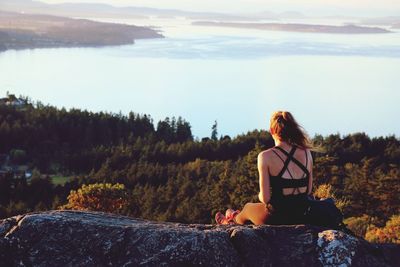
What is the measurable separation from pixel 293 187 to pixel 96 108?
13528cm

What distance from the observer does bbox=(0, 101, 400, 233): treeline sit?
31328mm

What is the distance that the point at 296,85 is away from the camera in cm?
17262

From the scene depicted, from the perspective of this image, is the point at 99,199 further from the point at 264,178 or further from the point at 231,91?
the point at 231,91

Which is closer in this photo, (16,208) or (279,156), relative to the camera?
(279,156)

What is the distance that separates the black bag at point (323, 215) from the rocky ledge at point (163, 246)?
46 cm

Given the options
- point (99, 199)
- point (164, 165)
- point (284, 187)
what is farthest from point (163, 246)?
point (164, 165)

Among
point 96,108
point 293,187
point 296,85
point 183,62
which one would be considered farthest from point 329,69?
point 293,187

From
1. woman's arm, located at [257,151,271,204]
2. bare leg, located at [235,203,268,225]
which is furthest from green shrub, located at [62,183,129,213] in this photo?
woman's arm, located at [257,151,271,204]

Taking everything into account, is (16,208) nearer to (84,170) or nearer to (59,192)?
(59,192)

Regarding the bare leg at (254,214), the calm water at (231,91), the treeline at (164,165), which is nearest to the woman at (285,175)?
the bare leg at (254,214)

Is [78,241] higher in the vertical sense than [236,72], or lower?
higher

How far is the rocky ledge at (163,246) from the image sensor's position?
4371 mm

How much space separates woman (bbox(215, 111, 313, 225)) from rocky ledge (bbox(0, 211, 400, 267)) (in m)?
0.56

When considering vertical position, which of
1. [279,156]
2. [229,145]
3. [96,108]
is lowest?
[96,108]
